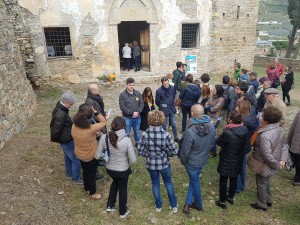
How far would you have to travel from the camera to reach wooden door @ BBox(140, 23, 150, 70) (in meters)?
12.8

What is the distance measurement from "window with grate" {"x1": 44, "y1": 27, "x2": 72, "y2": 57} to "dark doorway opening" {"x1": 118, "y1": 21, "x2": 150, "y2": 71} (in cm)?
339

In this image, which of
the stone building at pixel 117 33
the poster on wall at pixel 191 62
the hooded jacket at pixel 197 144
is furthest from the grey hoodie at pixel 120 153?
the poster on wall at pixel 191 62

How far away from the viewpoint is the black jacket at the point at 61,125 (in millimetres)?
3943

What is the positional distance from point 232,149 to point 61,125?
8.52ft

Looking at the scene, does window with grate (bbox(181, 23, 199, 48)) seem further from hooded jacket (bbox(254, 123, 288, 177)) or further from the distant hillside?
the distant hillside

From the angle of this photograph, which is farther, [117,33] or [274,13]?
[274,13]

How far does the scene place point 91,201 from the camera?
4168mm

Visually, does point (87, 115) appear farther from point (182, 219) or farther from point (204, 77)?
point (204, 77)

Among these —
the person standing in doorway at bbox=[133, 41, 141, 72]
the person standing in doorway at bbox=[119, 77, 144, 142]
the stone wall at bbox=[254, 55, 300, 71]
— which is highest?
the person standing in doorway at bbox=[133, 41, 141, 72]

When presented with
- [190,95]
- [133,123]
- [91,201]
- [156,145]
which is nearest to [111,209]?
[91,201]

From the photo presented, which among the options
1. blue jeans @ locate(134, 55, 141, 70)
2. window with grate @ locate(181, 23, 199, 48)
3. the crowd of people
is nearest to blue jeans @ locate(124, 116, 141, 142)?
Answer: the crowd of people

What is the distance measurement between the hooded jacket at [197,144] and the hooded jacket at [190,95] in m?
2.46

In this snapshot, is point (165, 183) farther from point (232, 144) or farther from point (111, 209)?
point (232, 144)

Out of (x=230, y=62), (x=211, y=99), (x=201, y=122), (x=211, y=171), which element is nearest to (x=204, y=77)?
(x=211, y=99)
